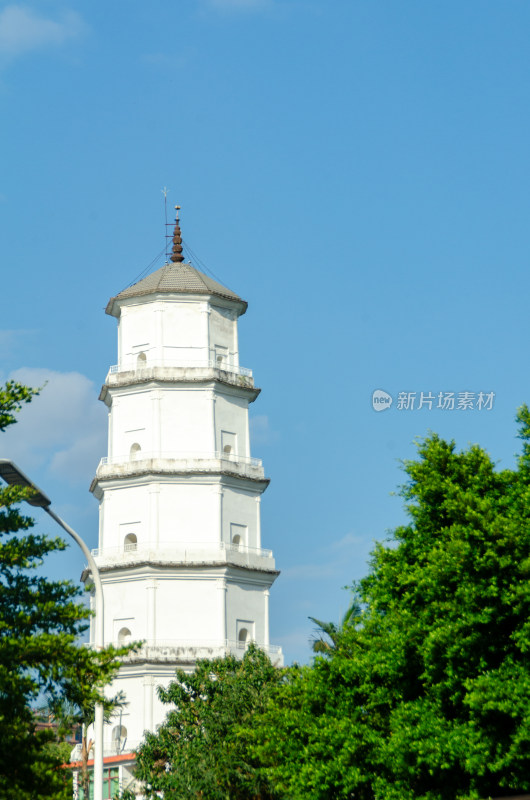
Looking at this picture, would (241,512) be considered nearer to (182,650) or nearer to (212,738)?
(182,650)

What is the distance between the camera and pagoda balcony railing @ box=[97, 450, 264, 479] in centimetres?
6334

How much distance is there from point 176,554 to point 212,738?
20993 millimetres

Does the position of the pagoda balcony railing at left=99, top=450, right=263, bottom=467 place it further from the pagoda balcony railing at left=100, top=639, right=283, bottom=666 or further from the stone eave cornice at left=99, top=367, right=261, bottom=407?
the pagoda balcony railing at left=100, top=639, right=283, bottom=666

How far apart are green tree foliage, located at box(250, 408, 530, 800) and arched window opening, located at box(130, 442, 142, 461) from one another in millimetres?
29098

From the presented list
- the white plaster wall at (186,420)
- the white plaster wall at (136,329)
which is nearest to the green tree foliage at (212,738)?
the white plaster wall at (186,420)

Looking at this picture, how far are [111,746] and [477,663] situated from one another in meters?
36.4

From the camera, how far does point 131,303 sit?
6738cm

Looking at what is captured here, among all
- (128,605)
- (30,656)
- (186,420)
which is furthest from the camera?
(186,420)

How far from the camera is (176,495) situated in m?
63.3

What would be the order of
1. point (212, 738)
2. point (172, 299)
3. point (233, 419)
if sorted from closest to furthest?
point (212, 738), point (233, 419), point (172, 299)

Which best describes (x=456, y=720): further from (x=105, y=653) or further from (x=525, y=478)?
(x=105, y=653)

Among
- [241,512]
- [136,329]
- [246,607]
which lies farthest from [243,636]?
[136,329]

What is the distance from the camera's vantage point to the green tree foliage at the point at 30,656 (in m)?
25.0

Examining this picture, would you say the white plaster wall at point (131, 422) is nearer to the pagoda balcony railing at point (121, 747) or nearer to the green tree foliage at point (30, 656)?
the pagoda balcony railing at point (121, 747)
